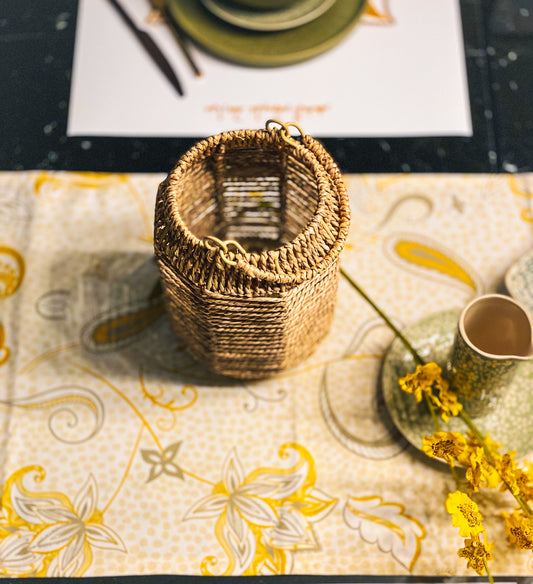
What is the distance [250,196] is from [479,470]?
0.95ft

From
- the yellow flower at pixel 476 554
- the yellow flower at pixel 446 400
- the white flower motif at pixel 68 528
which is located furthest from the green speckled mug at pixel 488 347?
the white flower motif at pixel 68 528

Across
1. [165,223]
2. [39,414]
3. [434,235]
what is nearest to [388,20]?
[434,235]

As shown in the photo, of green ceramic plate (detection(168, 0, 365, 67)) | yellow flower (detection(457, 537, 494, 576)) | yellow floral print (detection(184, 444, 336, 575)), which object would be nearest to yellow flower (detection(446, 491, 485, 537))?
yellow flower (detection(457, 537, 494, 576))

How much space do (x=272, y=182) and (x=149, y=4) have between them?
295 millimetres

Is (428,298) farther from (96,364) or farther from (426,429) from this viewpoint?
(96,364)

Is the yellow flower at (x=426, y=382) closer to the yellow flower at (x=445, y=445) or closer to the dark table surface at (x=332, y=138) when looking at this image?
the yellow flower at (x=445, y=445)

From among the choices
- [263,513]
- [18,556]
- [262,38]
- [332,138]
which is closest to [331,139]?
[332,138]

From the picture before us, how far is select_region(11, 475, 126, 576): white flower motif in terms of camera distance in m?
0.53

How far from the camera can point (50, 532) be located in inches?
21.2

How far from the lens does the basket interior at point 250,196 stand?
0.51m

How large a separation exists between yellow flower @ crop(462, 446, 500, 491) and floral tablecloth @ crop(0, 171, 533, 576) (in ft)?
0.27

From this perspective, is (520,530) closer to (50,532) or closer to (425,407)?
(425,407)

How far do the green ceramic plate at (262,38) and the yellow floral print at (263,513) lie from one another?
400 mm

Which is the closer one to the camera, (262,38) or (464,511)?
(464,511)
